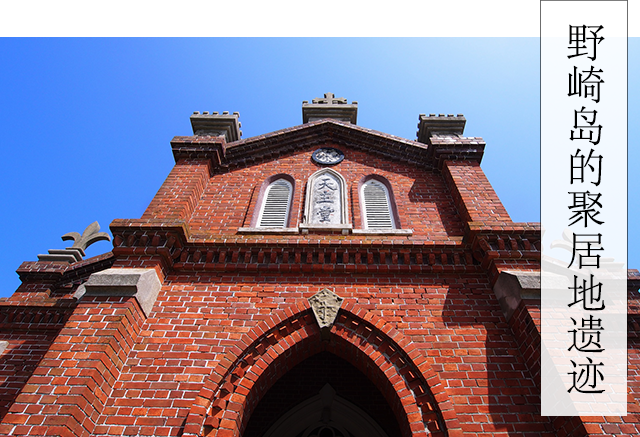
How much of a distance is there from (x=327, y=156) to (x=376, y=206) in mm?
2180

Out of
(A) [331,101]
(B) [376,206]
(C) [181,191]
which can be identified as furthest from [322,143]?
(C) [181,191]

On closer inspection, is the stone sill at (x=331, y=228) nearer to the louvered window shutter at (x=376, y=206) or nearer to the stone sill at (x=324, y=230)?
the stone sill at (x=324, y=230)

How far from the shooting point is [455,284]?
5.88 m

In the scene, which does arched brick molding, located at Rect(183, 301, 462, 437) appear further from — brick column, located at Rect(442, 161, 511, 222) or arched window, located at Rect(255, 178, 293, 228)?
brick column, located at Rect(442, 161, 511, 222)

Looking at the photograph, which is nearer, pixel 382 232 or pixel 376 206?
pixel 382 232

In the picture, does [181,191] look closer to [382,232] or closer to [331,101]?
[382,232]

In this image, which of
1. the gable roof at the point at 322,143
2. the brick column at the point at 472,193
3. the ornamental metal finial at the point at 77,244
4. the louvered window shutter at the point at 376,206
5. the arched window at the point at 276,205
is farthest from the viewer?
the gable roof at the point at 322,143

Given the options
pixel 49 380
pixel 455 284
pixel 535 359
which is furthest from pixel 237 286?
pixel 535 359

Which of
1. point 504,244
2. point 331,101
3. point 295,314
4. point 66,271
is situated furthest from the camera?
point 331,101

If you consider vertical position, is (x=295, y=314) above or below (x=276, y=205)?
below

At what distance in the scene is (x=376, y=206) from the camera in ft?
25.8

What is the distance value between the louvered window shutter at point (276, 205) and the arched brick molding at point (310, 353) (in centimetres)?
236

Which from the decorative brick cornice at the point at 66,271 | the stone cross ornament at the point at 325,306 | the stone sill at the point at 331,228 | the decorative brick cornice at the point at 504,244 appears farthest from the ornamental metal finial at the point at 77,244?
the decorative brick cornice at the point at 504,244

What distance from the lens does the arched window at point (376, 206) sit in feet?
24.2
